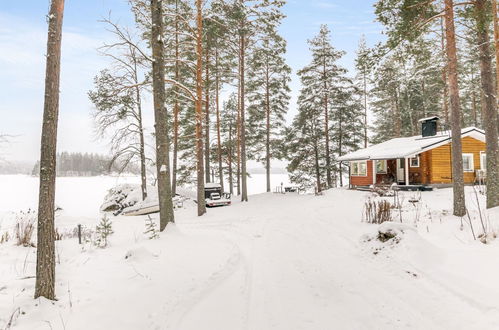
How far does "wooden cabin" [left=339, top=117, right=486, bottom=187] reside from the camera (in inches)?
765

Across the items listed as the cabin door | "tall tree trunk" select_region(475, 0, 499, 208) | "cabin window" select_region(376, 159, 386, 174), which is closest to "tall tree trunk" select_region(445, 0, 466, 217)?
"tall tree trunk" select_region(475, 0, 499, 208)

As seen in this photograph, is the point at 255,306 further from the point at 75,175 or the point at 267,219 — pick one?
the point at 75,175

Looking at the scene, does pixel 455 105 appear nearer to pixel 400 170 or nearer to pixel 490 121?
pixel 490 121

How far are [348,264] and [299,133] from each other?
2038 cm

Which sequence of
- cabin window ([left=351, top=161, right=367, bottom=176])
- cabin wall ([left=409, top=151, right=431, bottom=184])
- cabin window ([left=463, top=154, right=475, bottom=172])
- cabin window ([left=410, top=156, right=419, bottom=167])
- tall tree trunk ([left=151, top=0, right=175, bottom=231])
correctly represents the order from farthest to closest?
cabin window ([left=351, top=161, right=367, bottom=176])
cabin window ([left=410, top=156, right=419, bottom=167])
cabin window ([left=463, top=154, right=475, bottom=172])
cabin wall ([left=409, top=151, right=431, bottom=184])
tall tree trunk ([left=151, top=0, right=175, bottom=231])

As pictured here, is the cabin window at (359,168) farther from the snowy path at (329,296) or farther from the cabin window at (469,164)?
the snowy path at (329,296)

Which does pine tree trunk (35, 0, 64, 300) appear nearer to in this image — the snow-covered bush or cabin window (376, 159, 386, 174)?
the snow-covered bush

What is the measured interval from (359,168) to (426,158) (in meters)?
5.38

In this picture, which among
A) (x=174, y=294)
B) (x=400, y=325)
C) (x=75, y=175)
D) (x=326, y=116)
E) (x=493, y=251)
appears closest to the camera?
(x=400, y=325)

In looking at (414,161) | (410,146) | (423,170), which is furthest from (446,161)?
(410,146)

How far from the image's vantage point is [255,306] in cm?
369

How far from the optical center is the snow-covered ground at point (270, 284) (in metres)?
3.29

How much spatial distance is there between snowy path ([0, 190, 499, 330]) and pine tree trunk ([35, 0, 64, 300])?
0.35 meters

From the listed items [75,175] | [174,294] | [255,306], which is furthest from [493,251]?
[75,175]
